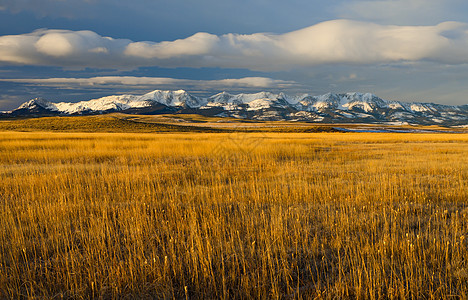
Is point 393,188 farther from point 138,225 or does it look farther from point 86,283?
point 86,283

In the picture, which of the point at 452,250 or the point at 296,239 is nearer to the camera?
the point at 452,250

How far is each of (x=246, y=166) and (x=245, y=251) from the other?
10882 mm

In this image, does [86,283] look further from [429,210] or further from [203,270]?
[429,210]

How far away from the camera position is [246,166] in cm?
1580

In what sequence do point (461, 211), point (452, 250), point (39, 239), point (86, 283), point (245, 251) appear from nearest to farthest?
point (86, 283) → point (452, 250) → point (245, 251) → point (39, 239) → point (461, 211)

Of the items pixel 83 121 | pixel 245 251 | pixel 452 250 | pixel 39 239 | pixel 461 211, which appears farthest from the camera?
pixel 83 121

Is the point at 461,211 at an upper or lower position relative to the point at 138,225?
lower

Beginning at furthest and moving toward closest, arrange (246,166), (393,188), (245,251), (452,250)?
(246,166), (393,188), (245,251), (452,250)

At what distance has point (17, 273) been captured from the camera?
4.27 metres

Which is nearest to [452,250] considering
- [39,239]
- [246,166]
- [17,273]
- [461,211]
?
[461,211]

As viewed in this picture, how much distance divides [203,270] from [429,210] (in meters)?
6.34

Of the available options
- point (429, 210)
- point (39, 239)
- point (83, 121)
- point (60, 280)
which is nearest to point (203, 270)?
point (60, 280)

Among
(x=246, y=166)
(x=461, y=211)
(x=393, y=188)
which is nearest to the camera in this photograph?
(x=461, y=211)

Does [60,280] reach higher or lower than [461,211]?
higher
